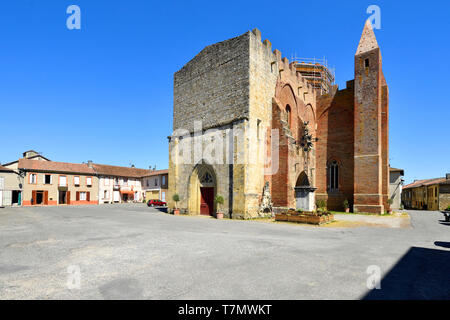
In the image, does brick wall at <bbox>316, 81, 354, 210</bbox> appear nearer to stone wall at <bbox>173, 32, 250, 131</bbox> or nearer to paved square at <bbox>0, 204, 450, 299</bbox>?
stone wall at <bbox>173, 32, 250, 131</bbox>

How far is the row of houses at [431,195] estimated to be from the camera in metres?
34.2

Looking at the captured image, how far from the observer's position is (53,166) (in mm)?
38375

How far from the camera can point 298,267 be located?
5379 millimetres

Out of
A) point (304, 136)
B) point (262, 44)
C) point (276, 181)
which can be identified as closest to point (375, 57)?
point (304, 136)

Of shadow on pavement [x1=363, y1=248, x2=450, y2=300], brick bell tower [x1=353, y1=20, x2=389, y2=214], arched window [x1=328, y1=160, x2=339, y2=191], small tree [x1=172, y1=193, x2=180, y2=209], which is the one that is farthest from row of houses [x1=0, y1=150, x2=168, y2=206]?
shadow on pavement [x1=363, y1=248, x2=450, y2=300]

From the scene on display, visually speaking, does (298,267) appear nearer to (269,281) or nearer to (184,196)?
(269,281)

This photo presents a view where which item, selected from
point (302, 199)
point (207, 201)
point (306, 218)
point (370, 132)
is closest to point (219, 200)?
point (207, 201)

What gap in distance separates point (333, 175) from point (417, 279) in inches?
833

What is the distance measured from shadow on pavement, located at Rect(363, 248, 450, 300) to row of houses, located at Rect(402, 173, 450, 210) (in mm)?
34283

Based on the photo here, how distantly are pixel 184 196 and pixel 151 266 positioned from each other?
15.1 metres

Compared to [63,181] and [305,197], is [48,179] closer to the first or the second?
[63,181]
